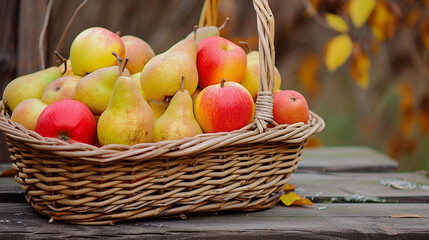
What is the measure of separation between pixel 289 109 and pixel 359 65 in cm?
164

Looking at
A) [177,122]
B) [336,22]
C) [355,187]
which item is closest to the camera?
[177,122]

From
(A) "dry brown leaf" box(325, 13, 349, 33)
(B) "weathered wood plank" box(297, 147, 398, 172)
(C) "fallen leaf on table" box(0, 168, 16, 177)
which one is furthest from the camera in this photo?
(A) "dry brown leaf" box(325, 13, 349, 33)

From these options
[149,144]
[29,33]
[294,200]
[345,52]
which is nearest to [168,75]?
[149,144]

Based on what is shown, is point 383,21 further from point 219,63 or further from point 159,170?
point 159,170

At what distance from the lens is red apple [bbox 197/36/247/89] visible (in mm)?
1063

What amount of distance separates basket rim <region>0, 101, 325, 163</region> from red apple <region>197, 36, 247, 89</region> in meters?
0.18

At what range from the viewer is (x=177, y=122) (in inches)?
37.3

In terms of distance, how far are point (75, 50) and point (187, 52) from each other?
0.28m

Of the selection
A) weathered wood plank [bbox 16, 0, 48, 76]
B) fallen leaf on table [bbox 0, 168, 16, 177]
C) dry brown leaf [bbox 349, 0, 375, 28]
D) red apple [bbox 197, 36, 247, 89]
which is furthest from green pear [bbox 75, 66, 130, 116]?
dry brown leaf [bbox 349, 0, 375, 28]

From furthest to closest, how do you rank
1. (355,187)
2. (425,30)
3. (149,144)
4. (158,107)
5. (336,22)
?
(425,30) → (336,22) → (355,187) → (158,107) → (149,144)

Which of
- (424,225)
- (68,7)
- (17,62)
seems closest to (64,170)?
(424,225)

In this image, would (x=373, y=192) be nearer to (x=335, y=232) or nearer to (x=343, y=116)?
(x=335, y=232)

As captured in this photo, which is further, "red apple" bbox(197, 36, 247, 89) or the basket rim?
"red apple" bbox(197, 36, 247, 89)

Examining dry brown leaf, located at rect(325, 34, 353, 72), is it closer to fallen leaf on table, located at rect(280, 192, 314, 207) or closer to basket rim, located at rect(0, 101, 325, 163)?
fallen leaf on table, located at rect(280, 192, 314, 207)
